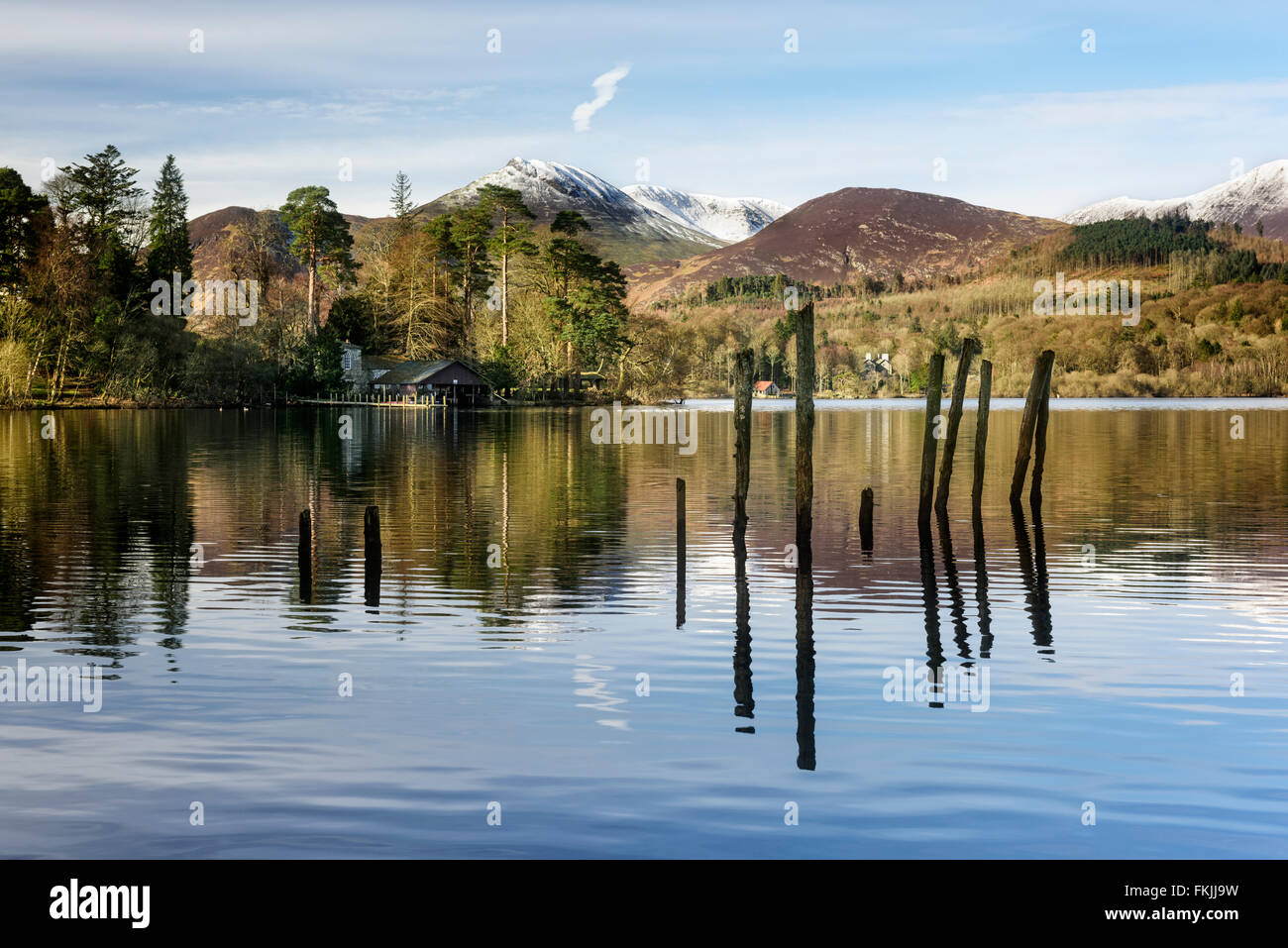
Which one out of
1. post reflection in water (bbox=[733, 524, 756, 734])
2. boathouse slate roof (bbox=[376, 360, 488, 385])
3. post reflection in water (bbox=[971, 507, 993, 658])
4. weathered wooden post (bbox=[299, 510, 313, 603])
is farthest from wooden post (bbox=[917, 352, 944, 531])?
boathouse slate roof (bbox=[376, 360, 488, 385])

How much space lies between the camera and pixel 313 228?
424 feet

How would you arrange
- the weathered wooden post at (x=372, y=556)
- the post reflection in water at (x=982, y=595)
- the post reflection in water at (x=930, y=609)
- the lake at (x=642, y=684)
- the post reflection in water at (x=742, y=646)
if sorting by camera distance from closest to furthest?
the lake at (x=642, y=684), the post reflection in water at (x=742, y=646), the post reflection in water at (x=930, y=609), the post reflection in water at (x=982, y=595), the weathered wooden post at (x=372, y=556)

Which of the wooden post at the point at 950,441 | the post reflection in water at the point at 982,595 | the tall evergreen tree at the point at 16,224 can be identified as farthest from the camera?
the tall evergreen tree at the point at 16,224

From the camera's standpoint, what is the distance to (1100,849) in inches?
374

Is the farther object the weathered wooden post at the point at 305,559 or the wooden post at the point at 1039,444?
the wooden post at the point at 1039,444

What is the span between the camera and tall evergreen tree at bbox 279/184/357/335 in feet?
423

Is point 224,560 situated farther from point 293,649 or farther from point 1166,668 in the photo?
point 1166,668

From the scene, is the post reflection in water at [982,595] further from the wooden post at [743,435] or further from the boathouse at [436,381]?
the boathouse at [436,381]

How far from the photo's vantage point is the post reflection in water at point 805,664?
39.9ft

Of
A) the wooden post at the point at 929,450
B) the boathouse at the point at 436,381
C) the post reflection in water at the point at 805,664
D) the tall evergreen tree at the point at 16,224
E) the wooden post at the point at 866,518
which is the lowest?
the post reflection in water at the point at 805,664

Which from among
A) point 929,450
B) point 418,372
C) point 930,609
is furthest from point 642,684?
point 418,372

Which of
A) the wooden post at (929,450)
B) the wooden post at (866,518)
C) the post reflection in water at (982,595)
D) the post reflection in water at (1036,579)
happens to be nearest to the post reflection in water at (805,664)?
the post reflection in water at (982,595)

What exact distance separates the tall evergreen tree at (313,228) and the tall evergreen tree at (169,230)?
1116 cm
